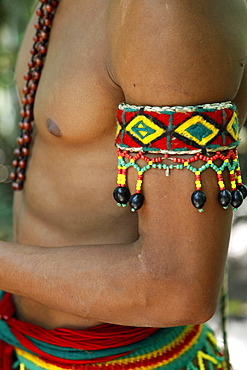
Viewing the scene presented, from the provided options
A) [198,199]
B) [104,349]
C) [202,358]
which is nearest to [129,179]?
[198,199]

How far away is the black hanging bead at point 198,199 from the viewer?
80cm

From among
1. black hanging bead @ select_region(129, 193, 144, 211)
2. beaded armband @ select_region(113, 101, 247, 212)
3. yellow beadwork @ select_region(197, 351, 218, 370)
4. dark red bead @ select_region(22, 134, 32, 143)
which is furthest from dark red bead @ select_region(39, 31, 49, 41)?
yellow beadwork @ select_region(197, 351, 218, 370)

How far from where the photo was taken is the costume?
3.70ft

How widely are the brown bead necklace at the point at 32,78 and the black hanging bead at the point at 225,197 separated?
59 centimetres

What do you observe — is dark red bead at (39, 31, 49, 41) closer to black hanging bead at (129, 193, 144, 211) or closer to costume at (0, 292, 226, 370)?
black hanging bead at (129, 193, 144, 211)

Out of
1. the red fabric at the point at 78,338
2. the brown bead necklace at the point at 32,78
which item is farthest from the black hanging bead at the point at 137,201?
the brown bead necklace at the point at 32,78

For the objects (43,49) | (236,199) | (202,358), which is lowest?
(202,358)

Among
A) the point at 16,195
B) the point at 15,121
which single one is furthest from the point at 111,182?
the point at 15,121

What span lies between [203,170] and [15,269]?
0.44m

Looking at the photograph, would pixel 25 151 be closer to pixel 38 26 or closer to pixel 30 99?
pixel 30 99

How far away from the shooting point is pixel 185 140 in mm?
818

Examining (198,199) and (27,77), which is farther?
(27,77)

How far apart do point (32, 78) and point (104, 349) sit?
656 millimetres

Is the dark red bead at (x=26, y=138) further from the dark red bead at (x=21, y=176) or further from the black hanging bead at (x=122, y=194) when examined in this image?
the black hanging bead at (x=122, y=194)
